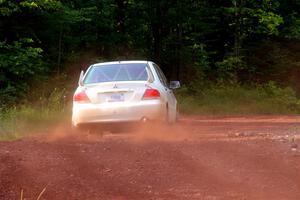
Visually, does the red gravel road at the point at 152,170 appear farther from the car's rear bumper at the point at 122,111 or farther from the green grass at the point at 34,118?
the green grass at the point at 34,118

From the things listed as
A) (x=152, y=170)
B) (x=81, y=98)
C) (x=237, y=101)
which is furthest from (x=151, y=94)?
(x=237, y=101)

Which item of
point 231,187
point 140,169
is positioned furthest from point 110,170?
point 231,187

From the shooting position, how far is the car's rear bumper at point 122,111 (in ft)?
41.8

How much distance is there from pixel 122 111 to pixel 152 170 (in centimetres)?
480

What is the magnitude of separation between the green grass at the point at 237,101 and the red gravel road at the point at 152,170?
50.7 ft

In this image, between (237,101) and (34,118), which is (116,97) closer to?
(34,118)

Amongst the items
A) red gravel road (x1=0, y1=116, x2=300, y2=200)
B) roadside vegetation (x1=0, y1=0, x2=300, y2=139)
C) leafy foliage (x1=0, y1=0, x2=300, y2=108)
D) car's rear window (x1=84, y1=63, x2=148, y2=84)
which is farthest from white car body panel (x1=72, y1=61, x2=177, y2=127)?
leafy foliage (x1=0, y1=0, x2=300, y2=108)

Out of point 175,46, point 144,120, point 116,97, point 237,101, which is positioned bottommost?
point 237,101

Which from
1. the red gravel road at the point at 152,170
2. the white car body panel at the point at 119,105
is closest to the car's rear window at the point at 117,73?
the white car body panel at the point at 119,105

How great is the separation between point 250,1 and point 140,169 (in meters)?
Result: 27.3

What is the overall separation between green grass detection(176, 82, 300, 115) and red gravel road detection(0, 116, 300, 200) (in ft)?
50.7

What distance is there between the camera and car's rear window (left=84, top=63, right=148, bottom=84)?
1327cm

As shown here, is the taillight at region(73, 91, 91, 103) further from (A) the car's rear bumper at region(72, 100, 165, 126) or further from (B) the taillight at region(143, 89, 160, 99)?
(B) the taillight at region(143, 89, 160, 99)

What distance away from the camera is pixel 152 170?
8.04 metres
